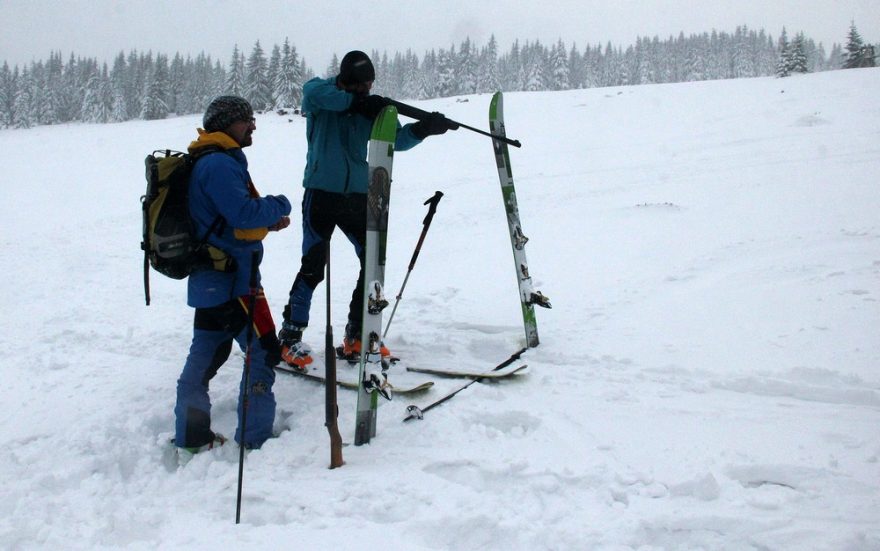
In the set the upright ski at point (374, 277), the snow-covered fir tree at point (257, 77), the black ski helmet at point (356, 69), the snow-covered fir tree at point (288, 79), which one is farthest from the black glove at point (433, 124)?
the snow-covered fir tree at point (257, 77)

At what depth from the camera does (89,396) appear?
4242 mm

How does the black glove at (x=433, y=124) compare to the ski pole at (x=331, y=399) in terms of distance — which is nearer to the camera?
the ski pole at (x=331, y=399)

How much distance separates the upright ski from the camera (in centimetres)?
341

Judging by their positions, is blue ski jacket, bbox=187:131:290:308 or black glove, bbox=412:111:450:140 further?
black glove, bbox=412:111:450:140

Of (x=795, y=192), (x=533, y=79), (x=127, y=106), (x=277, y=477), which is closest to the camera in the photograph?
(x=277, y=477)

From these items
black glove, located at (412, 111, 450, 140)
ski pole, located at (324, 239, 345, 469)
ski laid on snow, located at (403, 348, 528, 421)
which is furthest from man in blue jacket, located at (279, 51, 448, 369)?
ski pole, located at (324, 239, 345, 469)

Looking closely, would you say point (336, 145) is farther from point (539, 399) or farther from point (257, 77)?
point (257, 77)

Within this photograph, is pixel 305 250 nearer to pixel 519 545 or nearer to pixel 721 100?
pixel 519 545

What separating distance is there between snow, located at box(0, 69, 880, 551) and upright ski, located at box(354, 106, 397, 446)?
0.81 ft

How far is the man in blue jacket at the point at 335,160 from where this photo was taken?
4098mm

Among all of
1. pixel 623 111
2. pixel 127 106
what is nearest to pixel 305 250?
pixel 623 111

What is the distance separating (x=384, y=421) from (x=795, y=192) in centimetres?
929

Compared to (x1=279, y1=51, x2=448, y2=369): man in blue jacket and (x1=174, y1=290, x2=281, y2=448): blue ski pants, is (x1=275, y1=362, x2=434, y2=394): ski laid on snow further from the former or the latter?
(x1=174, y1=290, x2=281, y2=448): blue ski pants

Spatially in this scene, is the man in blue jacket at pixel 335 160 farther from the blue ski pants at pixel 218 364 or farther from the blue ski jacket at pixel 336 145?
the blue ski pants at pixel 218 364
